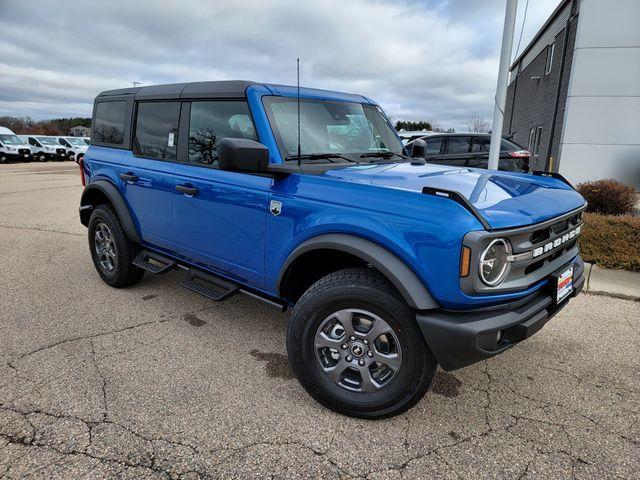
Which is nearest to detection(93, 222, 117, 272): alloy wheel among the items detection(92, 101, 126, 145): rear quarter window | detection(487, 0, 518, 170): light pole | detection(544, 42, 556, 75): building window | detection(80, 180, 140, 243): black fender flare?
detection(80, 180, 140, 243): black fender flare

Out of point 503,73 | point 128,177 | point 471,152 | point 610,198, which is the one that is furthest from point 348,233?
point 471,152

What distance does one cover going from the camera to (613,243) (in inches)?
201

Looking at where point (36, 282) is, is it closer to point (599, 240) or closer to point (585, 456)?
point (585, 456)

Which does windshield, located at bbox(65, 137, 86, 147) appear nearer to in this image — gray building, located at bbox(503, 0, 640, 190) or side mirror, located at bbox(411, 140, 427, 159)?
gray building, located at bbox(503, 0, 640, 190)

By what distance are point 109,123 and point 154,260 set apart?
156cm

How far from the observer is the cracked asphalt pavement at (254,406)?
2.15 m

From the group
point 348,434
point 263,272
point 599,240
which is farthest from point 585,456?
point 599,240

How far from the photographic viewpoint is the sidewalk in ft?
14.8

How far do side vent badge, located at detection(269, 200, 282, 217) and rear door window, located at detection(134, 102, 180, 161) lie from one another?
128cm

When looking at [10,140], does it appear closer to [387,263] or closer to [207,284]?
[207,284]

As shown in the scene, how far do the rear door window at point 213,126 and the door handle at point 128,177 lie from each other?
765 mm

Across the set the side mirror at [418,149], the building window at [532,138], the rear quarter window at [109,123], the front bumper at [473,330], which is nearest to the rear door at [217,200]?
the rear quarter window at [109,123]

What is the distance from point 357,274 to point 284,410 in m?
0.91

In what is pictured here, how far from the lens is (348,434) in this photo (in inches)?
93.7
